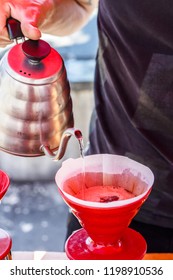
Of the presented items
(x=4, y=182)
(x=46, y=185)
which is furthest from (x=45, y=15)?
(x=46, y=185)

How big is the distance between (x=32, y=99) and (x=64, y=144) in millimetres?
105

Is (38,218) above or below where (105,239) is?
below

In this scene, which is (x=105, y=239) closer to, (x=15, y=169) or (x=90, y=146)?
(x=90, y=146)

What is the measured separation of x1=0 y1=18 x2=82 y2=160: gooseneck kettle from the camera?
1.07m

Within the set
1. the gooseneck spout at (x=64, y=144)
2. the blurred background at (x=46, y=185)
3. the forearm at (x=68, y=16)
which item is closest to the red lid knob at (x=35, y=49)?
the gooseneck spout at (x=64, y=144)

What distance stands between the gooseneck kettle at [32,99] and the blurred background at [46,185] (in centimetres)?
142

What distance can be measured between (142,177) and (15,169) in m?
2.01

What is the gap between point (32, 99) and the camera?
1.08 metres

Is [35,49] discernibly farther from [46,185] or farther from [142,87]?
[46,185]

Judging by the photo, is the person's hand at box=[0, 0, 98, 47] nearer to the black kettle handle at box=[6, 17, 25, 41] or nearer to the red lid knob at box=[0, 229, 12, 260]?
the black kettle handle at box=[6, 17, 25, 41]

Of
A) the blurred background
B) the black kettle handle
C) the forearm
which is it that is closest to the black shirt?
the forearm

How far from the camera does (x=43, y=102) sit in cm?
109

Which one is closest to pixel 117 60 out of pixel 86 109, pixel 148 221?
pixel 148 221

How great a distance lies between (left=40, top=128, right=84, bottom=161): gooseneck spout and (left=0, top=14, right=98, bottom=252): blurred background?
1425 mm
